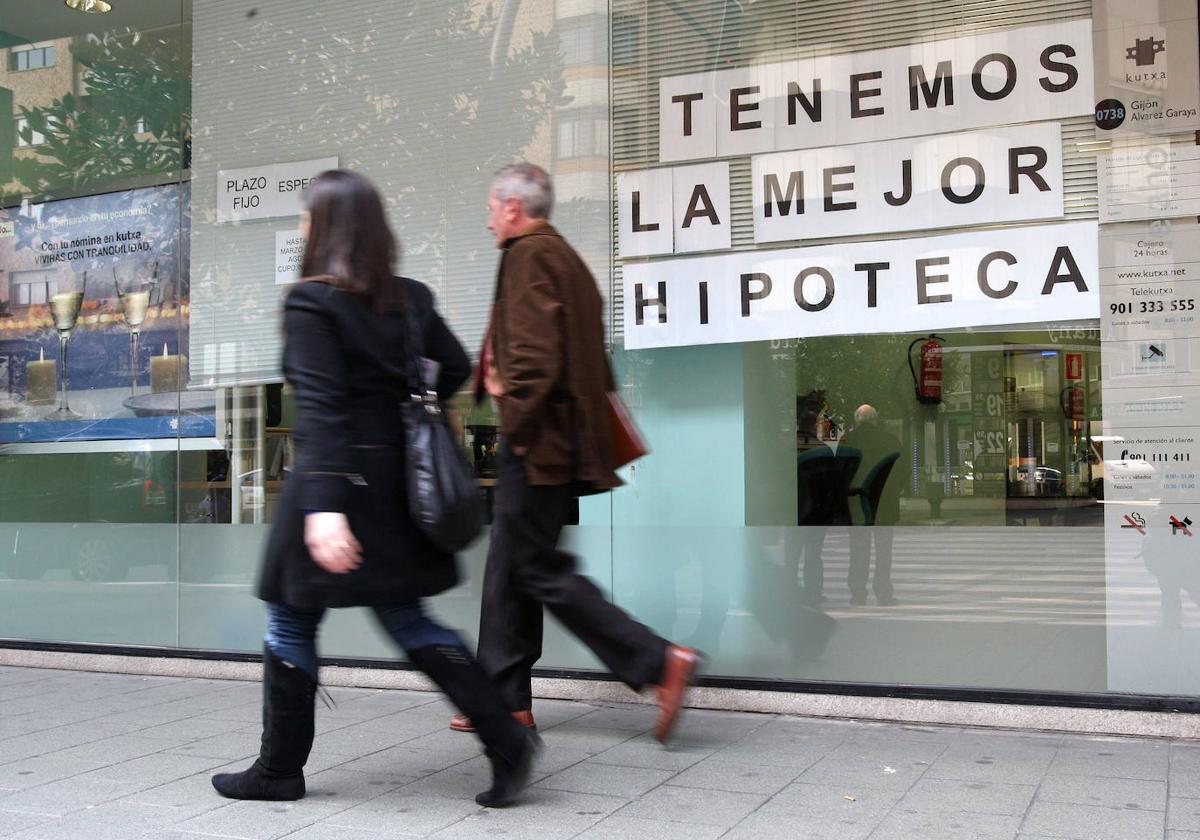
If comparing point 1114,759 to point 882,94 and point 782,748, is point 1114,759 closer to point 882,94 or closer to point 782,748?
point 782,748

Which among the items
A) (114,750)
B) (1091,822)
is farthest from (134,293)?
(1091,822)

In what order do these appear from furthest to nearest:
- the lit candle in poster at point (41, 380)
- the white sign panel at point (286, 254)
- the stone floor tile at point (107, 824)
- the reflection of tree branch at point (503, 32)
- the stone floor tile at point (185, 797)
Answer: the lit candle in poster at point (41, 380), the white sign panel at point (286, 254), the reflection of tree branch at point (503, 32), the stone floor tile at point (185, 797), the stone floor tile at point (107, 824)

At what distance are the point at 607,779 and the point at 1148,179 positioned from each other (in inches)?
123

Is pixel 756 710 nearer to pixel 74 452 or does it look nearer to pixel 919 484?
pixel 919 484

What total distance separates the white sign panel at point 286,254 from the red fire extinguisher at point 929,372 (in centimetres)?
315

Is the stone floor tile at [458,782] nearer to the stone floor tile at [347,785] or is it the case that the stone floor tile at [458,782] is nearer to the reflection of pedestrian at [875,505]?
the stone floor tile at [347,785]

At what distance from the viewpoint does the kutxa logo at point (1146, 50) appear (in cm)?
492

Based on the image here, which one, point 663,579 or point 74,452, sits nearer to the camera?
point 663,579

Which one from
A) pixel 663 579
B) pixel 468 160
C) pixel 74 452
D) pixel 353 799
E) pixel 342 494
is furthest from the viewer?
pixel 74 452

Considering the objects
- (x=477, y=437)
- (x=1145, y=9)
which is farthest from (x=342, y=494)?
(x=1145, y=9)

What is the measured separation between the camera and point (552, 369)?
13.4 ft

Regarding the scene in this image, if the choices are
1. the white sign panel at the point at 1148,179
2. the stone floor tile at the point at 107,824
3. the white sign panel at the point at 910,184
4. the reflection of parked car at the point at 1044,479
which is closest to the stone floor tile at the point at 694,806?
the stone floor tile at the point at 107,824

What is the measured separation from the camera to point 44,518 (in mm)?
7039

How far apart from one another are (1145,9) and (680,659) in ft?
10.5
